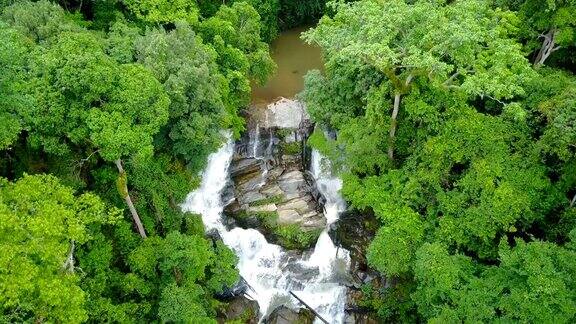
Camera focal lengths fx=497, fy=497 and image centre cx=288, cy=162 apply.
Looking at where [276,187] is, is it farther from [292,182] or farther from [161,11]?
[161,11]

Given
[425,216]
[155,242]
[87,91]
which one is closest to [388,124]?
[425,216]

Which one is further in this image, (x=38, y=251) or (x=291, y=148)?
(x=291, y=148)

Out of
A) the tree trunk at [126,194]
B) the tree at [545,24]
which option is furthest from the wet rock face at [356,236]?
the tree at [545,24]

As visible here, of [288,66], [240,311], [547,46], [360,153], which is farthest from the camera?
[288,66]

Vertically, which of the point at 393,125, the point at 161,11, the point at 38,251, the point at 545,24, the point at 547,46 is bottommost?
the point at 393,125

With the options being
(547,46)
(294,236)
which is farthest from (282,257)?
(547,46)

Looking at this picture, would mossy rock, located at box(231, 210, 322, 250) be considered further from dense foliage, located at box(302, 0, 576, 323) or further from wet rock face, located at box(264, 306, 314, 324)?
dense foliage, located at box(302, 0, 576, 323)

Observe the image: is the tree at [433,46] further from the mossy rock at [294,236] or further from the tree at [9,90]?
the tree at [9,90]
